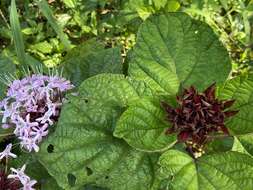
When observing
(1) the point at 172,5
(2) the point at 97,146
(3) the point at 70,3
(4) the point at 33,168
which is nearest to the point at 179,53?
(2) the point at 97,146

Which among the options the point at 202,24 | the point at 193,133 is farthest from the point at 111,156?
the point at 202,24

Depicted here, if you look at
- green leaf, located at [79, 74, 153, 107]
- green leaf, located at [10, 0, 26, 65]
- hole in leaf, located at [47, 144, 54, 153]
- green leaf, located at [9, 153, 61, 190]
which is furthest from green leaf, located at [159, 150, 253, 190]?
green leaf, located at [10, 0, 26, 65]

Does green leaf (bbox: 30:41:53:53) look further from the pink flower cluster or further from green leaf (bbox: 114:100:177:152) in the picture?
green leaf (bbox: 114:100:177:152)

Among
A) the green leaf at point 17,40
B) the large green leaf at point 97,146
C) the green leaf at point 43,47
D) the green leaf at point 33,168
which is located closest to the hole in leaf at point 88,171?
the large green leaf at point 97,146

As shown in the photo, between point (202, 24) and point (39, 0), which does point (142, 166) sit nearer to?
point (202, 24)

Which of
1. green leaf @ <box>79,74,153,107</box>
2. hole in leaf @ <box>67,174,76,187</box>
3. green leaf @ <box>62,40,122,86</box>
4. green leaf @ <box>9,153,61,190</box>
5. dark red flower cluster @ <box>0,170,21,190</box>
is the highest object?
green leaf @ <box>79,74,153,107</box>

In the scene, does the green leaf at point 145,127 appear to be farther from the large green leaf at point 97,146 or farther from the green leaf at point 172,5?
the green leaf at point 172,5
